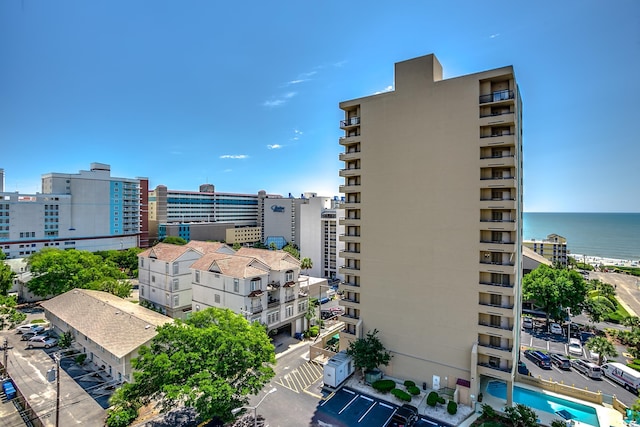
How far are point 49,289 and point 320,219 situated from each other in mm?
59783

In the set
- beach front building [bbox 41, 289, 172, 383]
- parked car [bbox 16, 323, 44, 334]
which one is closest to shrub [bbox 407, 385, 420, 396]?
beach front building [bbox 41, 289, 172, 383]

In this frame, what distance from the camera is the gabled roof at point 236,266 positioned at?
40688 mm

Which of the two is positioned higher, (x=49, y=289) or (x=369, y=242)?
(x=369, y=242)

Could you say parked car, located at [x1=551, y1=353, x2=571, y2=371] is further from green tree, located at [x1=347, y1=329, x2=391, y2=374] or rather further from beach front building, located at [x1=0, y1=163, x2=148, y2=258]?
beach front building, located at [x1=0, y1=163, x2=148, y2=258]

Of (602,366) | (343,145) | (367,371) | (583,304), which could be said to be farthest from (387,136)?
(583,304)

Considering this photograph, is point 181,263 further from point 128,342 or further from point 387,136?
point 387,136

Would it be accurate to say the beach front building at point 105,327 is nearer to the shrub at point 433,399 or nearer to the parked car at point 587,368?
the shrub at point 433,399

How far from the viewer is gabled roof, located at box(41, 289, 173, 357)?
31156 mm

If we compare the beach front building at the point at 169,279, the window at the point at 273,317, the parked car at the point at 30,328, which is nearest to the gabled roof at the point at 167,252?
the beach front building at the point at 169,279

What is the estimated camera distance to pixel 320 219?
89625 millimetres

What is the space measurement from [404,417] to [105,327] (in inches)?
1270

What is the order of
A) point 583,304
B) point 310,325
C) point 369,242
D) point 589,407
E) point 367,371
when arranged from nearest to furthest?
point 589,407 < point 367,371 < point 369,242 < point 310,325 < point 583,304

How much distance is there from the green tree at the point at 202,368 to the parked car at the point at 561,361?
126ft

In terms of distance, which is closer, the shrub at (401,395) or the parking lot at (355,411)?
the parking lot at (355,411)
